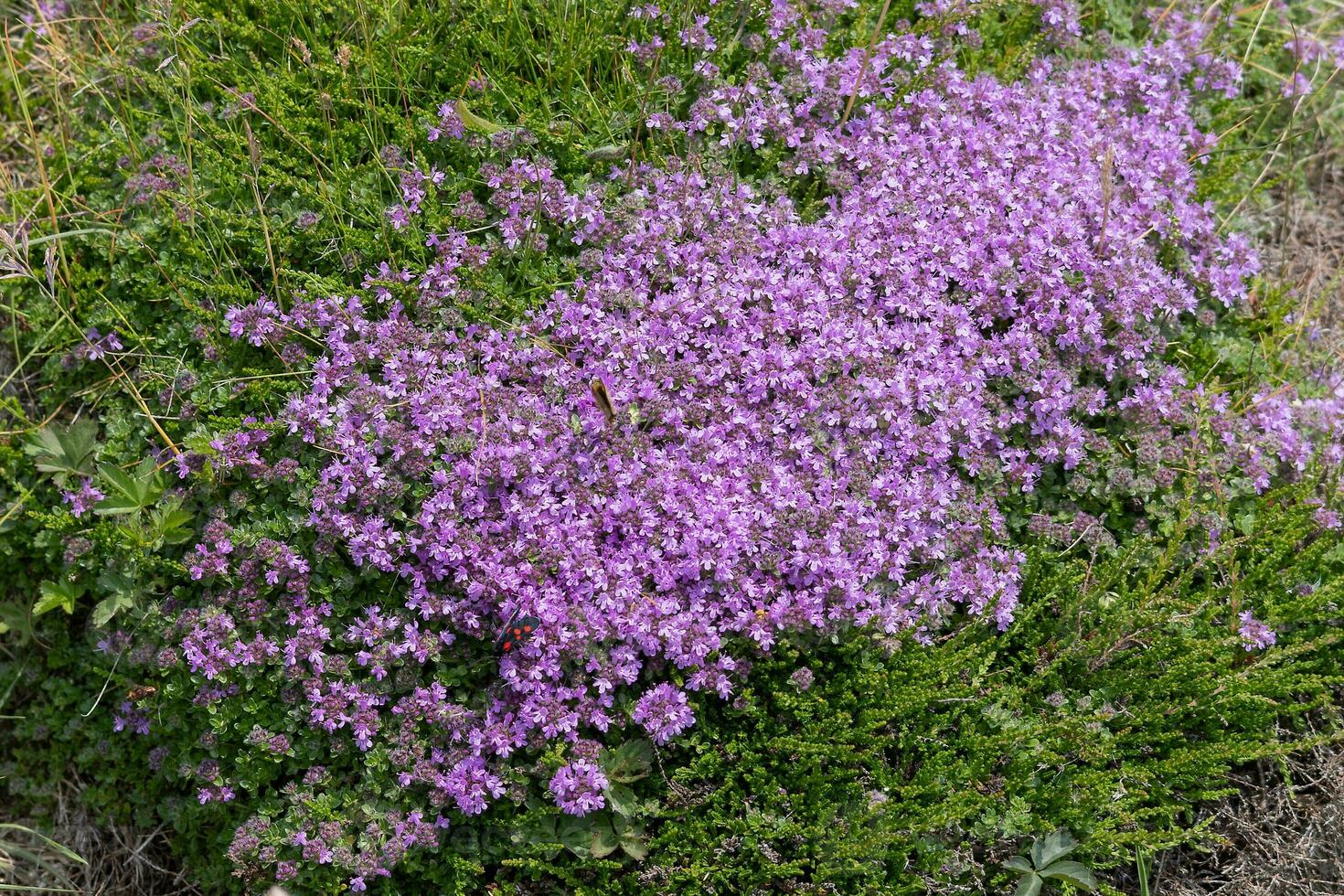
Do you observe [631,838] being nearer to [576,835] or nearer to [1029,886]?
[576,835]

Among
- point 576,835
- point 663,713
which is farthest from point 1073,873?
point 576,835

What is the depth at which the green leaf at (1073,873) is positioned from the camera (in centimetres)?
374

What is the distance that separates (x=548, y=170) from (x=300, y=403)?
146 cm

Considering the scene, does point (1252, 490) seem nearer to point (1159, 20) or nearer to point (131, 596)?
point (1159, 20)

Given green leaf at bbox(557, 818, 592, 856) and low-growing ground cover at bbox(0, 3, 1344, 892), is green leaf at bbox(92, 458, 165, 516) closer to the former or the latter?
low-growing ground cover at bbox(0, 3, 1344, 892)

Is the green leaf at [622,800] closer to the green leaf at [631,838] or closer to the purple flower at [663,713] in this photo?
the green leaf at [631,838]

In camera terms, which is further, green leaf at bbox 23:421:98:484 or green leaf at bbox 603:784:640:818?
green leaf at bbox 23:421:98:484

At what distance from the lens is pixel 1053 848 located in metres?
3.81

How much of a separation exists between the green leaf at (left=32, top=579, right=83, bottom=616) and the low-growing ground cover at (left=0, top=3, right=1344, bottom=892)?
0.02 meters

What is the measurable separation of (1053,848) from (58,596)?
4.03 metres

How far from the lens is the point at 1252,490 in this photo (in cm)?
450

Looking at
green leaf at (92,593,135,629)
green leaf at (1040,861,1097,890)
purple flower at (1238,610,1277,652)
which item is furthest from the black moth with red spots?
purple flower at (1238,610,1277,652)

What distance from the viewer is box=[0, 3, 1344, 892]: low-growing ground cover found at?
3846 mm

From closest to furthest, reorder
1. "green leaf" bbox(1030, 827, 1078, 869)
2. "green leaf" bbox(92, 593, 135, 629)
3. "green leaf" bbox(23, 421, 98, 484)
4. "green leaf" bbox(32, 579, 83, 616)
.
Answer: "green leaf" bbox(1030, 827, 1078, 869) → "green leaf" bbox(92, 593, 135, 629) → "green leaf" bbox(32, 579, 83, 616) → "green leaf" bbox(23, 421, 98, 484)
